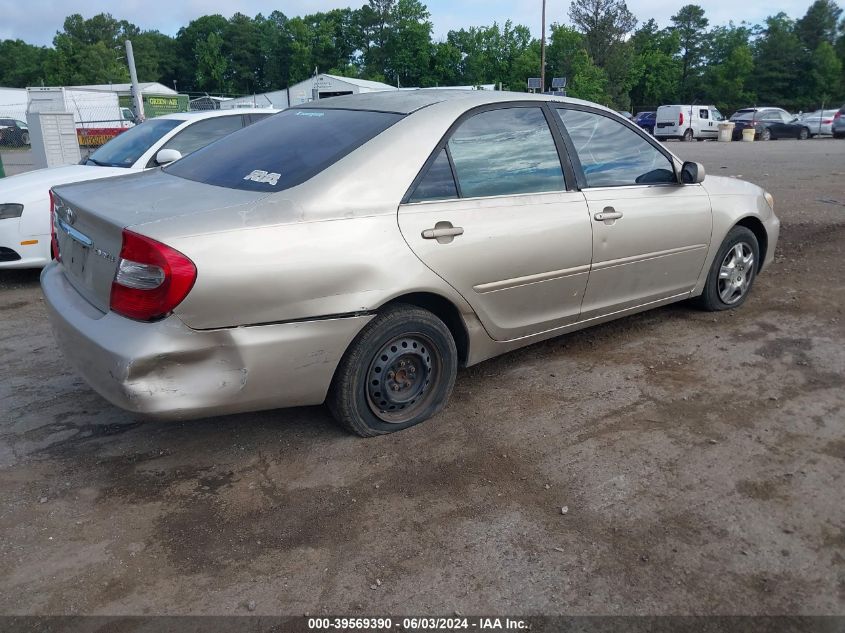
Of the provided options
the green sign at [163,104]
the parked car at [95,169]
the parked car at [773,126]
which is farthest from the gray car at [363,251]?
the parked car at [773,126]

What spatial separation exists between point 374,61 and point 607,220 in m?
94.9

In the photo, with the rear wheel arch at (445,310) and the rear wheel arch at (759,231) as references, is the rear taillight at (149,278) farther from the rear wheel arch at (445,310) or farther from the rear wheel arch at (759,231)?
the rear wheel arch at (759,231)

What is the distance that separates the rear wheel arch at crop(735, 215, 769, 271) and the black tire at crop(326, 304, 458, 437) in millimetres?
2949

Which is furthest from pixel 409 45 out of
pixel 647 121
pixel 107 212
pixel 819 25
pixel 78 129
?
pixel 107 212

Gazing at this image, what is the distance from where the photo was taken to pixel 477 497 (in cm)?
296

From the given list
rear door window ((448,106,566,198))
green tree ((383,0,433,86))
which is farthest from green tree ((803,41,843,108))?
rear door window ((448,106,566,198))

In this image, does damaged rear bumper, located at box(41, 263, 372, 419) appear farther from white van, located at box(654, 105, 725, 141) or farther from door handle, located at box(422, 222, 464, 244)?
white van, located at box(654, 105, 725, 141)

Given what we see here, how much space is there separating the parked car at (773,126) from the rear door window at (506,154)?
34319 millimetres

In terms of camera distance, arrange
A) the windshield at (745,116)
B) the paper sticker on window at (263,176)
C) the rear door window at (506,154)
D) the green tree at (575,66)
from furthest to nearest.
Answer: the green tree at (575,66) → the windshield at (745,116) → the rear door window at (506,154) → the paper sticker on window at (263,176)

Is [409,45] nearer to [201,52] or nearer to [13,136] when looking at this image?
[201,52]

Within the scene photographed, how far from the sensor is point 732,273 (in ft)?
17.3

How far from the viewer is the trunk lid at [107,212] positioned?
2.92 meters

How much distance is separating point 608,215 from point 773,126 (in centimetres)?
3502

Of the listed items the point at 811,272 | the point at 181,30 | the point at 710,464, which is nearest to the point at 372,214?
the point at 710,464
